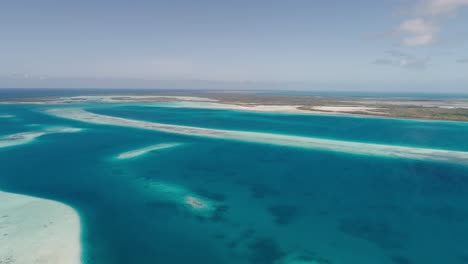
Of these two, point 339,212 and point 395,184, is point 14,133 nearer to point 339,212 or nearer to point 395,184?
point 339,212

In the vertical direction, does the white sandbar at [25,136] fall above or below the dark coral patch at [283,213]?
above

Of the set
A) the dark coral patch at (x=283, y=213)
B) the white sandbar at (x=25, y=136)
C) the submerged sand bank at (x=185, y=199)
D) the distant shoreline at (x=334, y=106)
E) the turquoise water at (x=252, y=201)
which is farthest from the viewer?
the distant shoreline at (x=334, y=106)

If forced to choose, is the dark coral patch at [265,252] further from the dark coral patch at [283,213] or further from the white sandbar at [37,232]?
the white sandbar at [37,232]

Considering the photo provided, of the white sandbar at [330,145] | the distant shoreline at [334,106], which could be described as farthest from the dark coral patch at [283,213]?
the distant shoreline at [334,106]

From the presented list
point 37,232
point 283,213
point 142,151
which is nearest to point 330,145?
point 283,213

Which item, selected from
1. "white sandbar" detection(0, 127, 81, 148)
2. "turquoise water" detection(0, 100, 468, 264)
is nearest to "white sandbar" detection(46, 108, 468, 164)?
"turquoise water" detection(0, 100, 468, 264)

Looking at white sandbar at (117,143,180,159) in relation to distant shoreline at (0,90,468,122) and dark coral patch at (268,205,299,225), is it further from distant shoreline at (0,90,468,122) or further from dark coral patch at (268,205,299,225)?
distant shoreline at (0,90,468,122)
